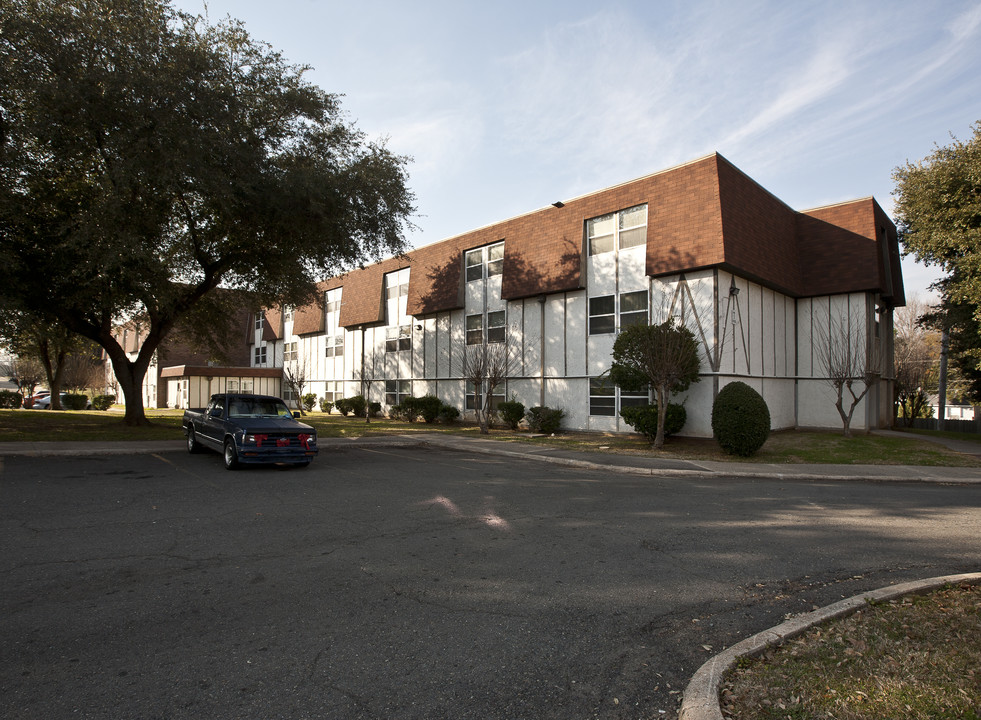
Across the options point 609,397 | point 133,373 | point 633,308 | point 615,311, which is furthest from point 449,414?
point 133,373

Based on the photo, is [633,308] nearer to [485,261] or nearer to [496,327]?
[496,327]

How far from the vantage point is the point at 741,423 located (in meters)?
16.7

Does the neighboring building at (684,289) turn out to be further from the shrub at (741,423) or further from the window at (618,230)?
the shrub at (741,423)

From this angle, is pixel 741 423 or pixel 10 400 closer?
pixel 741 423

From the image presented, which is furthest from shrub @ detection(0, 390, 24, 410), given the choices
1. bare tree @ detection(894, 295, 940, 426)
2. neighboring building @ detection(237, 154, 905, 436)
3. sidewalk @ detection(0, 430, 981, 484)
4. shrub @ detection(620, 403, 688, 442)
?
bare tree @ detection(894, 295, 940, 426)

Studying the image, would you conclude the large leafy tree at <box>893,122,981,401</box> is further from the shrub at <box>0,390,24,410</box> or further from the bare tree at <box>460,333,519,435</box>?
the shrub at <box>0,390,24,410</box>

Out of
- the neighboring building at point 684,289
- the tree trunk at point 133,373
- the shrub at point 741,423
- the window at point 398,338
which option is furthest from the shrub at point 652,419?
the tree trunk at point 133,373

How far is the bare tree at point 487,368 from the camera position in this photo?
25.5 meters

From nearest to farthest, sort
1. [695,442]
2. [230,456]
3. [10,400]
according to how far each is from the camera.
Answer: [230,456], [695,442], [10,400]

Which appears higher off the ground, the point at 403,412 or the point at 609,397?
the point at 609,397

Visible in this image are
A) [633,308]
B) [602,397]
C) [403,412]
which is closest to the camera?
[633,308]

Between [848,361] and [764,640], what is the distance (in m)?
20.7

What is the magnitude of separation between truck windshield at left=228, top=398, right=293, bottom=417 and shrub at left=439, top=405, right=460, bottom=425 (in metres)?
15.6

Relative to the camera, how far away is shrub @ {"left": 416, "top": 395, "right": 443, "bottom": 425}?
30391mm
